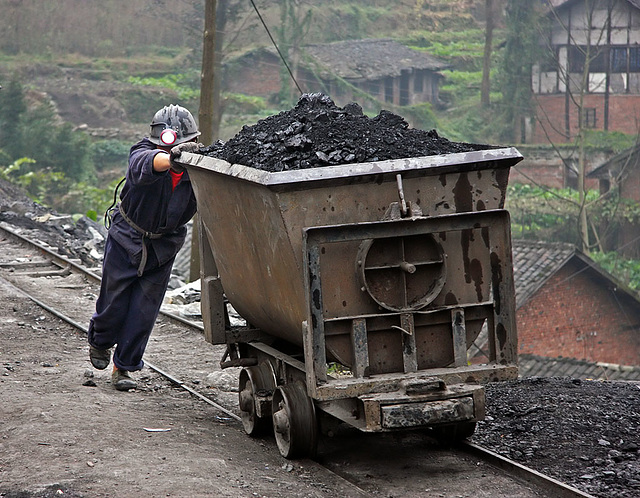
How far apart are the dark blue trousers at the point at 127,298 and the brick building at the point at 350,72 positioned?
117 feet

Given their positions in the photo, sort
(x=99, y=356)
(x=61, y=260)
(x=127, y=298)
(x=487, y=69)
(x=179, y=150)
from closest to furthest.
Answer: (x=179, y=150) < (x=127, y=298) < (x=99, y=356) < (x=61, y=260) < (x=487, y=69)

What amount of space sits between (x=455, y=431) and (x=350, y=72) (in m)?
40.1

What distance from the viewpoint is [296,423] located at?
16.6ft

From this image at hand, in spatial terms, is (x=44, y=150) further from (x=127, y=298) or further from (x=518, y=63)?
(x=127, y=298)

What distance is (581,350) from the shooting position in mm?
23328

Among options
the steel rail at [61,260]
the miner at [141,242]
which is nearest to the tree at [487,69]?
the steel rail at [61,260]

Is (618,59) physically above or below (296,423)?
above

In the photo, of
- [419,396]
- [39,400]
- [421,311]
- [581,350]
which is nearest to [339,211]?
[421,311]

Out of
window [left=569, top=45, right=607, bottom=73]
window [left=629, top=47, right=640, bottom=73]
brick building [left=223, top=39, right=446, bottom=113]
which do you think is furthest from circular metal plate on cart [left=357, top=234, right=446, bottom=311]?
brick building [left=223, top=39, right=446, bottom=113]

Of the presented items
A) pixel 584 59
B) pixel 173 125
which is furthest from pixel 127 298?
pixel 584 59

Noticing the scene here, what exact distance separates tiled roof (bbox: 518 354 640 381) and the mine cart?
A: 14.4 metres

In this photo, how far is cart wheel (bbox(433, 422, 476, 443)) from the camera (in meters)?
5.24

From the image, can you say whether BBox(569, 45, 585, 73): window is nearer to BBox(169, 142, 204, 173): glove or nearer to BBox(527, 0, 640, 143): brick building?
BBox(527, 0, 640, 143): brick building

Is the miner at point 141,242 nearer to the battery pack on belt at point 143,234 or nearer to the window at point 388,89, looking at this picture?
the battery pack on belt at point 143,234
